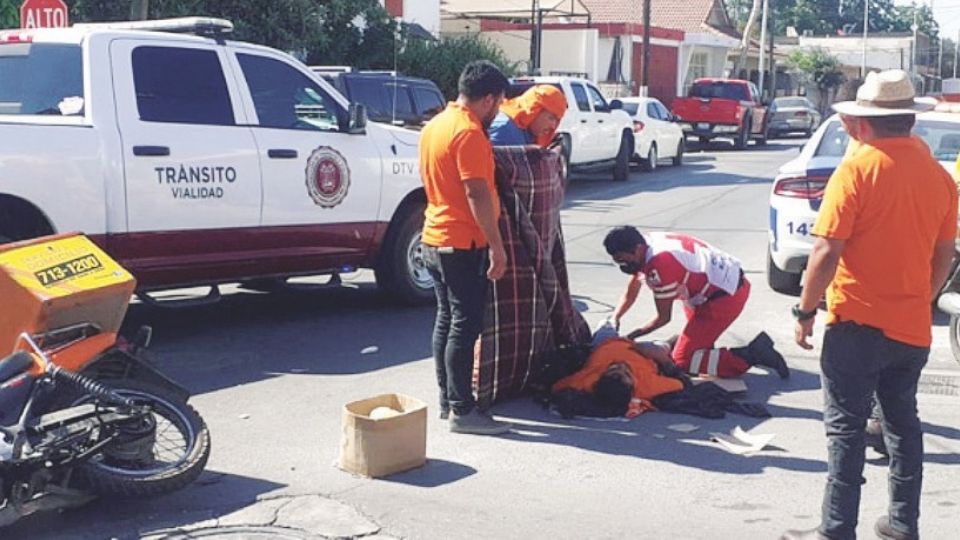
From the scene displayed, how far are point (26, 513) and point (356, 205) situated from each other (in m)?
4.52

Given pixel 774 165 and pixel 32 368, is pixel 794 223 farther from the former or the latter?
pixel 774 165

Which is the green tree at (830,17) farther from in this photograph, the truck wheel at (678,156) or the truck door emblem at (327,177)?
the truck door emblem at (327,177)

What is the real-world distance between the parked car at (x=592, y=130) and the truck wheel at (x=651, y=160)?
5.99ft

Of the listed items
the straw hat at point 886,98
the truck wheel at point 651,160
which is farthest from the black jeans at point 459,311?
the truck wheel at point 651,160

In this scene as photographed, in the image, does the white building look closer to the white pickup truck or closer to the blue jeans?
the white pickup truck

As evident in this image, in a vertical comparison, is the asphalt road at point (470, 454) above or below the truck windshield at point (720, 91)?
below

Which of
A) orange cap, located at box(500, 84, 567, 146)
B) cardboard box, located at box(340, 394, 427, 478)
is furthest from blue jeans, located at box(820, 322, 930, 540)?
orange cap, located at box(500, 84, 567, 146)

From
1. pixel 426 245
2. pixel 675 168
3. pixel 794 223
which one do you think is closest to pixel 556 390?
pixel 426 245

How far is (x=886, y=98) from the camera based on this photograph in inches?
185

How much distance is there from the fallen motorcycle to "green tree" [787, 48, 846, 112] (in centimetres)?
5836

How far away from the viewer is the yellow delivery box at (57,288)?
5.42m

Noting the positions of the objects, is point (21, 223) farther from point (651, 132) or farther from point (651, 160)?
point (651, 160)

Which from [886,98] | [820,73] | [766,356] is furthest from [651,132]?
[820,73]

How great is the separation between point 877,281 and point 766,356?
3154 millimetres
